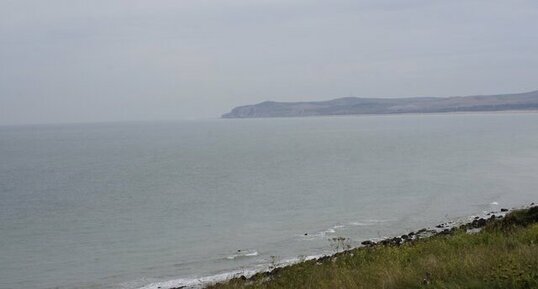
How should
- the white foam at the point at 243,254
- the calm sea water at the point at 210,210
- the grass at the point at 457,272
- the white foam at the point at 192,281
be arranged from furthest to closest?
the white foam at the point at 243,254 < the calm sea water at the point at 210,210 < the white foam at the point at 192,281 < the grass at the point at 457,272

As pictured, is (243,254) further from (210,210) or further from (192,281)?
(210,210)

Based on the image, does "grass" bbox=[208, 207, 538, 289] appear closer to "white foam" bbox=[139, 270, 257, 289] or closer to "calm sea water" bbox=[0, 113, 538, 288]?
"white foam" bbox=[139, 270, 257, 289]

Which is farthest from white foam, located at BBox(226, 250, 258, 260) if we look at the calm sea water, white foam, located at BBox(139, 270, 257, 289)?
white foam, located at BBox(139, 270, 257, 289)

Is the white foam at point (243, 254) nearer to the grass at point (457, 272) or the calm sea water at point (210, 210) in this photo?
the calm sea water at point (210, 210)

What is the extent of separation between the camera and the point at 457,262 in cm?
787

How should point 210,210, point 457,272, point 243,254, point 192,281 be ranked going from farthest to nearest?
point 210,210
point 243,254
point 192,281
point 457,272

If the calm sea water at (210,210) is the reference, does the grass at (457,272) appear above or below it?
above

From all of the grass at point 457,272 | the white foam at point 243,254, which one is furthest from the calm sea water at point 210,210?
the grass at point 457,272

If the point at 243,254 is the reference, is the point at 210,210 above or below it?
below

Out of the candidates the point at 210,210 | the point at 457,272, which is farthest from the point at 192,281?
the point at 210,210

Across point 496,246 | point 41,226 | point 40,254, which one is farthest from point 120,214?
point 496,246

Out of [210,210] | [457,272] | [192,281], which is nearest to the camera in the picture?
[457,272]

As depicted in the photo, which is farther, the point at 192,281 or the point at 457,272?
the point at 192,281

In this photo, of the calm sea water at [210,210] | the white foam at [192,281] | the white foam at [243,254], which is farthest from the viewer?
the white foam at [243,254]
